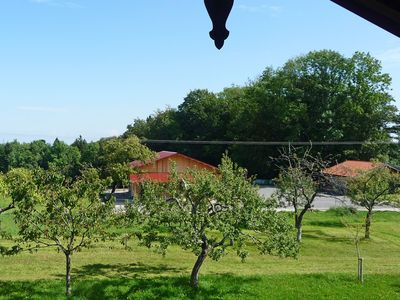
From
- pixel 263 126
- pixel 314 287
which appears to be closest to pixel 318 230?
pixel 314 287

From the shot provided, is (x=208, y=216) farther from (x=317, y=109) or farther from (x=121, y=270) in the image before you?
(x=317, y=109)

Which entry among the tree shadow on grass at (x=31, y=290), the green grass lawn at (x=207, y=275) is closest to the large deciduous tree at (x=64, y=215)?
the tree shadow on grass at (x=31, y=290)

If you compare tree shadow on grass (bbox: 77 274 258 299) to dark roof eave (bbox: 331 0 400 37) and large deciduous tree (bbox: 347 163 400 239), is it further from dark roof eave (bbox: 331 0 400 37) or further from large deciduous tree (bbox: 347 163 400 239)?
dark roof eave (bbox: 331 0 400 37)

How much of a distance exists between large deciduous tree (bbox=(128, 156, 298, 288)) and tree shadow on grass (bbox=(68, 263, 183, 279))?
176 cm

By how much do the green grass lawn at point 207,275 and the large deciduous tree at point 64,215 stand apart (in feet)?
4.34

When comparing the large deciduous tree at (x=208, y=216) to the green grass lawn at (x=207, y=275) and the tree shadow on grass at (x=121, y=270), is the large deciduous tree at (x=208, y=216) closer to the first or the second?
the green grass lawn at (x=207, y=275)

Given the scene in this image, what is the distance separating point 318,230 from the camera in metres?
26.8

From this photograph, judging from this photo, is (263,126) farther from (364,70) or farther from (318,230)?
(318,230)

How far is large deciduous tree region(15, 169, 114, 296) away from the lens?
14938 mm

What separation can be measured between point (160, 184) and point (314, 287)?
679 centimetres

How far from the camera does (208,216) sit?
52.6 ft

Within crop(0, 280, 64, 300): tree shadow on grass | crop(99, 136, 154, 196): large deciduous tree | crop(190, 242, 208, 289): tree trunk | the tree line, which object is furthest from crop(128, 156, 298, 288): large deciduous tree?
the tree line

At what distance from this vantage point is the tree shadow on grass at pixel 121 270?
16.8 m

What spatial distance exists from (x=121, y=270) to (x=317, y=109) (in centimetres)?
3644
